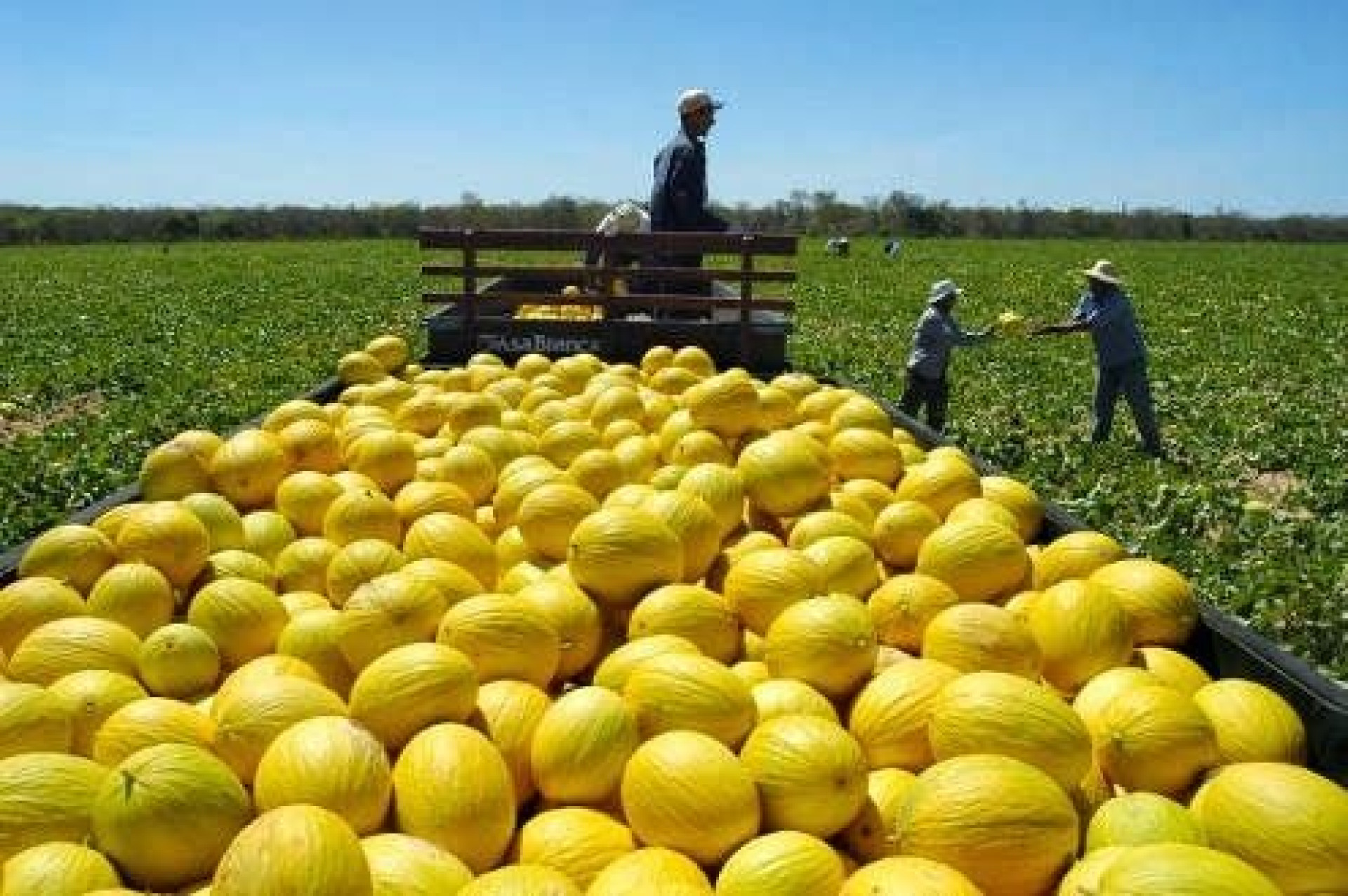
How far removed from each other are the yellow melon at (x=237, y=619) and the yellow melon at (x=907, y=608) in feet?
6.86

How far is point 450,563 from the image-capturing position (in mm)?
4059

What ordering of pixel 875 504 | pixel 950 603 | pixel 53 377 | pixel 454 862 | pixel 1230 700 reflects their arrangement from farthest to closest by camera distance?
1. pixel 53 377
2. pixel 875 504
3. pixel 950 603
4. pixel 1230 700
5. pixel 454 862

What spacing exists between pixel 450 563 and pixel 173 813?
1603 mm

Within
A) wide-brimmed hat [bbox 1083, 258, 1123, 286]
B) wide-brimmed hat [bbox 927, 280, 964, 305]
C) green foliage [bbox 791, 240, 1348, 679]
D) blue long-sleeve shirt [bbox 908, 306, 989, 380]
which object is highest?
wide-brimmed hat [bbox 1083, 258, 1123, 286]

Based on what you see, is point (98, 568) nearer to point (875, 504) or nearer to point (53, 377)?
point (875, 504)

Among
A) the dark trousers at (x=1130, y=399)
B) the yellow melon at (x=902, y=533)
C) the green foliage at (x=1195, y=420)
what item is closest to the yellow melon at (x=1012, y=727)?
the yellow melon at (x=902, y=533)

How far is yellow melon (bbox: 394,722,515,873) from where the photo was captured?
265cm

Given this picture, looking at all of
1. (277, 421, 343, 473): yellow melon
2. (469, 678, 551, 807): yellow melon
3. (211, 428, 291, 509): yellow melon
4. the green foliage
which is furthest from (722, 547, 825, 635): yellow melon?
the green foliage

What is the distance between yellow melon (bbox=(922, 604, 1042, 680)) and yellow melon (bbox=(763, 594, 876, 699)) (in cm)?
24

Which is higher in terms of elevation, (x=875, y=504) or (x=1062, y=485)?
(x=875, y=504)

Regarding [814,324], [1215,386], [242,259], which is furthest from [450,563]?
[242,259]

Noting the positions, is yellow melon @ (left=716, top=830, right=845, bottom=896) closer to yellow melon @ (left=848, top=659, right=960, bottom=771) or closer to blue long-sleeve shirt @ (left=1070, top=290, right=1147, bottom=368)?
yellow melon @ (left=848, top=659, right=960, bottom=771)

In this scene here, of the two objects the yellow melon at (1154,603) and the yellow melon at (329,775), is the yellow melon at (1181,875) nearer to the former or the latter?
the yellow melon at (1154,603)

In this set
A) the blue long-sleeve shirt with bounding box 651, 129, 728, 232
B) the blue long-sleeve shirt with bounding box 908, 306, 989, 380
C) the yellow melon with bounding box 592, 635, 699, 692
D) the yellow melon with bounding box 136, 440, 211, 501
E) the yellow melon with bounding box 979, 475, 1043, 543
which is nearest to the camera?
the yellow melon with bounding box 592, 635, 699, 692
